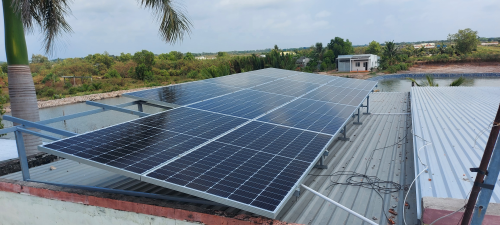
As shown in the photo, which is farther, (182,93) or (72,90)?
(72,90)

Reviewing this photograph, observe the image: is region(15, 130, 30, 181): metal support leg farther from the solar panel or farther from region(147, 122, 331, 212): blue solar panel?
region(147, 122, 331, 212): blue solar panel

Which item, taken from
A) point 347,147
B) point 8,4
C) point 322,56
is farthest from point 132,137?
point 322,56

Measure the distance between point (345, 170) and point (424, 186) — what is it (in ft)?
9.29

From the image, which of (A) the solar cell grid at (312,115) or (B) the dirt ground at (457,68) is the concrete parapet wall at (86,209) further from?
(B) the dirt ground at (457,68)

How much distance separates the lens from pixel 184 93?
11148 millimetres

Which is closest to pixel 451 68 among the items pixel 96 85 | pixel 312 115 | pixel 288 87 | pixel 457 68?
pixel 457 68

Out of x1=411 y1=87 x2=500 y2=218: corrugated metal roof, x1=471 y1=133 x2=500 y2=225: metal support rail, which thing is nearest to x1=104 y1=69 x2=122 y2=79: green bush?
x1=411 y1=87 x2=500 y2=218: corrugated metal roof

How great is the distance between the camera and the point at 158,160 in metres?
5.02

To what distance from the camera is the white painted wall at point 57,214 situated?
5.51 metres

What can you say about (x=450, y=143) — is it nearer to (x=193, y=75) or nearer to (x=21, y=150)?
(x=21, y=150)

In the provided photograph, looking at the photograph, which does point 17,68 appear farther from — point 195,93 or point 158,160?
point 158,160

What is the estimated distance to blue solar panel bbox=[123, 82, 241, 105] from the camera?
9.78 m

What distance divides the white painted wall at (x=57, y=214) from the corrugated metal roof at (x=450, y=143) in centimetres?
424

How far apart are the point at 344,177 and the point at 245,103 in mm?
3801
